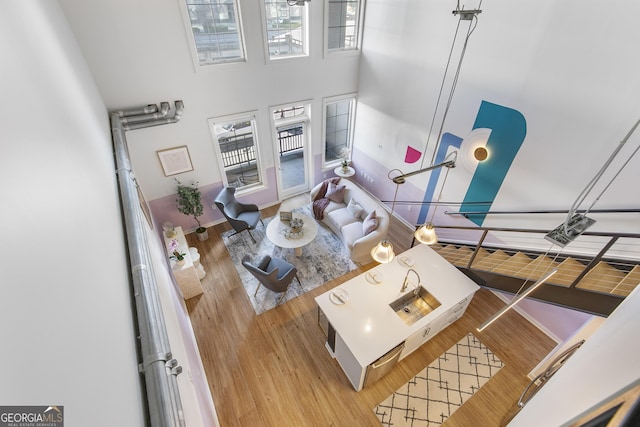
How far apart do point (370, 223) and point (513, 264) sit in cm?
241

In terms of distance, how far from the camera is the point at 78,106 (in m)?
2.48

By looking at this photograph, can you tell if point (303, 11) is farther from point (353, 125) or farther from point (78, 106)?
point (78, 106)

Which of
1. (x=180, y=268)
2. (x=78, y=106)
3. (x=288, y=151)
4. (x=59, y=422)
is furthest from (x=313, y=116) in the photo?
(x=59, y=422)

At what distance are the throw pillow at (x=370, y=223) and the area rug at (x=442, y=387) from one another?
2.38 meters

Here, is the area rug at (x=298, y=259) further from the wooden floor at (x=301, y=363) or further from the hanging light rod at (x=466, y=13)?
the hanging light rod at (x=466, y=13)

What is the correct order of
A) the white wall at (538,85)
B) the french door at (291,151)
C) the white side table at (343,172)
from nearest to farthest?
the white wall at (538,85)
the french door at (291,151)
the white side table at (343,172)

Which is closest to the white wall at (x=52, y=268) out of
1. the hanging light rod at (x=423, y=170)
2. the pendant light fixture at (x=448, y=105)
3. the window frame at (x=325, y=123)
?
the hanging light rod at (x=423, y=170)

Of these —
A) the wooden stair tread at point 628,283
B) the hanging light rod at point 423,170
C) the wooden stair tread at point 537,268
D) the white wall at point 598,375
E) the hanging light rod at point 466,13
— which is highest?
the hanging light rod at point 466,13

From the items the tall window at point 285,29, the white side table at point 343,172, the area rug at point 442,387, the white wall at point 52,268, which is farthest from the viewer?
the white side table at point 343,172

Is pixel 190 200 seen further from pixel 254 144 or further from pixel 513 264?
pixel 513 264

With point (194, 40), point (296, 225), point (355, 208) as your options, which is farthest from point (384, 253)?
point (194, 40)

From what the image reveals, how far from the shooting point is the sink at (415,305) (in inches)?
160

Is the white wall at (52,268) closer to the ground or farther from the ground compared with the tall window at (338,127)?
farther from the ground

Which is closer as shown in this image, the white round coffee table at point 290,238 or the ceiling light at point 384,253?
the ceiling light at point 384,253
